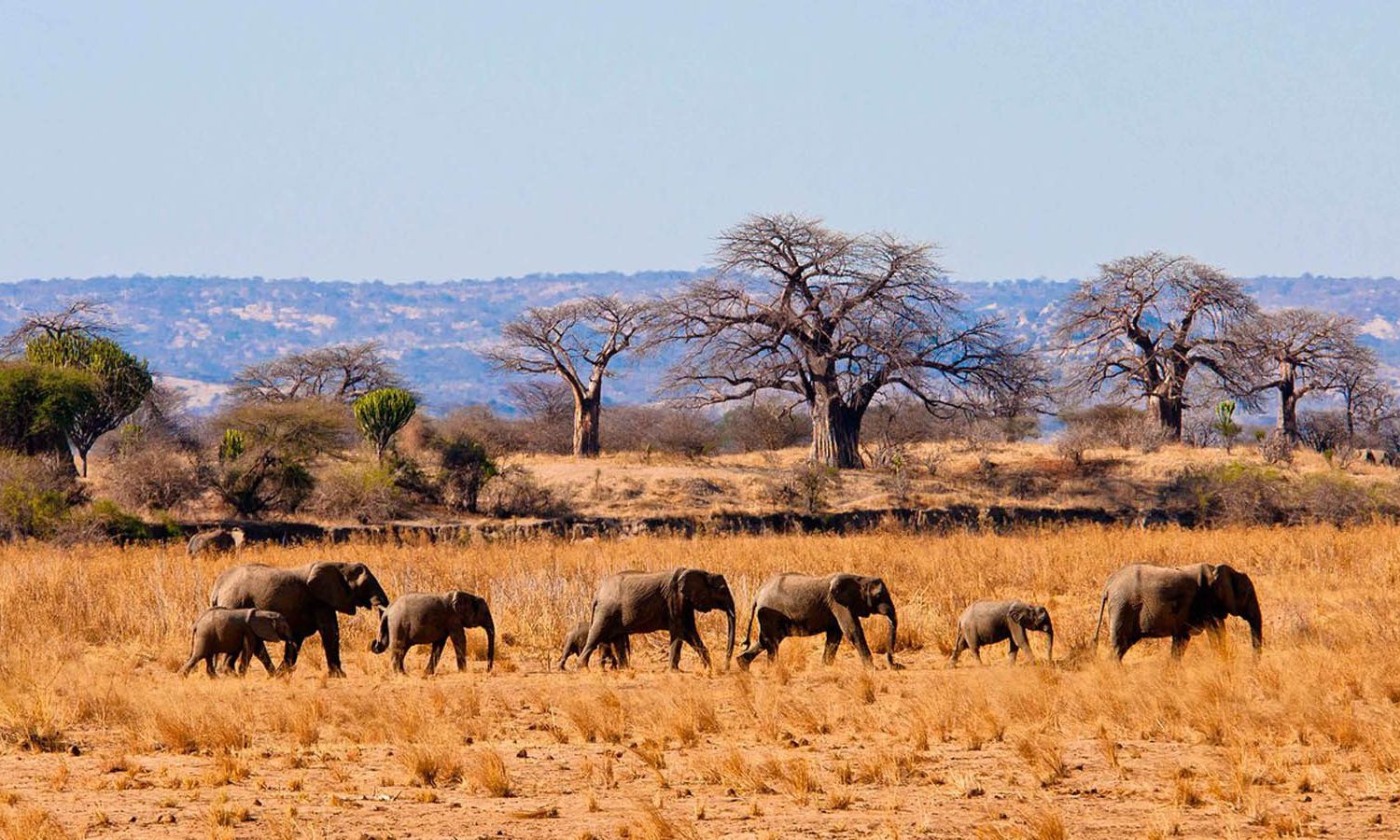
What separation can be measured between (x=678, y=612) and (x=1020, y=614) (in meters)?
3.03

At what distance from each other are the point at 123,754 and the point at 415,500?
31.2 meters

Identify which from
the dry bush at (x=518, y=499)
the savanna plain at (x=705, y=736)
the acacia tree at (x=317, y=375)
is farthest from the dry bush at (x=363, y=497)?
the acacia tree at (x=317, y=375)

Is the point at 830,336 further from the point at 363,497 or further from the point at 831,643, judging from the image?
the point at 831,643

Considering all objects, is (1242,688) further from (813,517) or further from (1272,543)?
(813,517)

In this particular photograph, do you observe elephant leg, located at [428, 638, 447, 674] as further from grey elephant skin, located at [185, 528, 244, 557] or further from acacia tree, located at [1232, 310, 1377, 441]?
acacia tree, located at [1232, 310, 1377, 441]

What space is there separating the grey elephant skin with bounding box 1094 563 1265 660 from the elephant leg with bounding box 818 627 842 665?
7.76ft

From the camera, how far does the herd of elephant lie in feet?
48.6

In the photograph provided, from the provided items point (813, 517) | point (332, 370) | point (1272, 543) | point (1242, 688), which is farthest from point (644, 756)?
point (332, 370)

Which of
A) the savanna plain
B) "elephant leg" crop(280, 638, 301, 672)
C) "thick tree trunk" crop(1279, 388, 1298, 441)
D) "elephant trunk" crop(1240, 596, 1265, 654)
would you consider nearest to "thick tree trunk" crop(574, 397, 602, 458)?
"thick tree trunk" crop(1279, 388, 1298, 441)

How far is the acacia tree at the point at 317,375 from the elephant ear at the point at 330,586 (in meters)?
58.8

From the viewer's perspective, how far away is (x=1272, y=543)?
2514 centimetres

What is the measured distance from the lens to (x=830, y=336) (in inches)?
1959

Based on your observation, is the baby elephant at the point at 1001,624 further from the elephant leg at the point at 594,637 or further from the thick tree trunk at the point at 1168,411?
the thick tree trunk at the point at 1168,411

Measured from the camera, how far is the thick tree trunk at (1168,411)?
55000 millimetres
